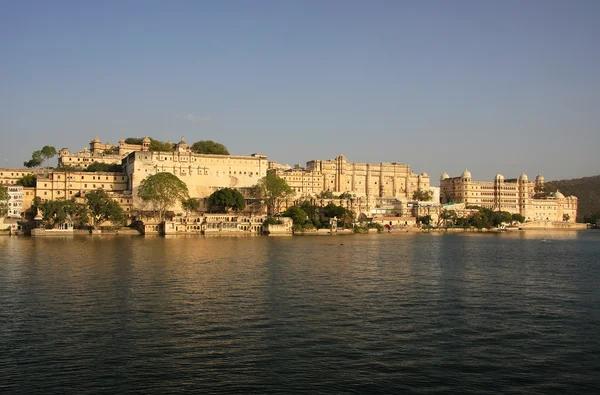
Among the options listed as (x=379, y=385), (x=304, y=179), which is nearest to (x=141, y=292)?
(x=379, y=385)

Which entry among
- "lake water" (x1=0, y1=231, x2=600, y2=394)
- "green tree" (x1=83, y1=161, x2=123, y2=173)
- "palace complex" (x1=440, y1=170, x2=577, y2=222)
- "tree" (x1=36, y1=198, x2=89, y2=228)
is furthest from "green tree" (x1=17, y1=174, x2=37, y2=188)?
"palace complex" (x1=440, y1=170, x2=577, y2=222)

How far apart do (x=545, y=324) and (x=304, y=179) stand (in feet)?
227

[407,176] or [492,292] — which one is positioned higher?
[407,176]

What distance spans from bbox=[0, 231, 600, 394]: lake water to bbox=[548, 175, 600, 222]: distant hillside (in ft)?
422

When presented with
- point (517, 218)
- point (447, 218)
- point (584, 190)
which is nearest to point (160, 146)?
point (447, 218)

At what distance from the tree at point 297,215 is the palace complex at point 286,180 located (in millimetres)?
7303

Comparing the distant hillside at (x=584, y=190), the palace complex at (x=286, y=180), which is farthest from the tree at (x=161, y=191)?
the distant hillside at (x=584, y=190)

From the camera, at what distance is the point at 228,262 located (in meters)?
31.4

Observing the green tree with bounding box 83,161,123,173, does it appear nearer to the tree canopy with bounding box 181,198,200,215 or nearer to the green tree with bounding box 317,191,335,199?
the tree canopy with bounding box 181,198,200,215

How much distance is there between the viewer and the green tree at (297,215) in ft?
221

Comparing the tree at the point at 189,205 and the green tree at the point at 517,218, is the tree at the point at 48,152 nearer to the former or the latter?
the tree at the point at 189,205

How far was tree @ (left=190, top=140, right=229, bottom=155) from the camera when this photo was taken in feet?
275

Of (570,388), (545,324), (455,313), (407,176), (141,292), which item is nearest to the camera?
(570,388)

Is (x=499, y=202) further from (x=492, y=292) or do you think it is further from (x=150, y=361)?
(x=150, y=361)
